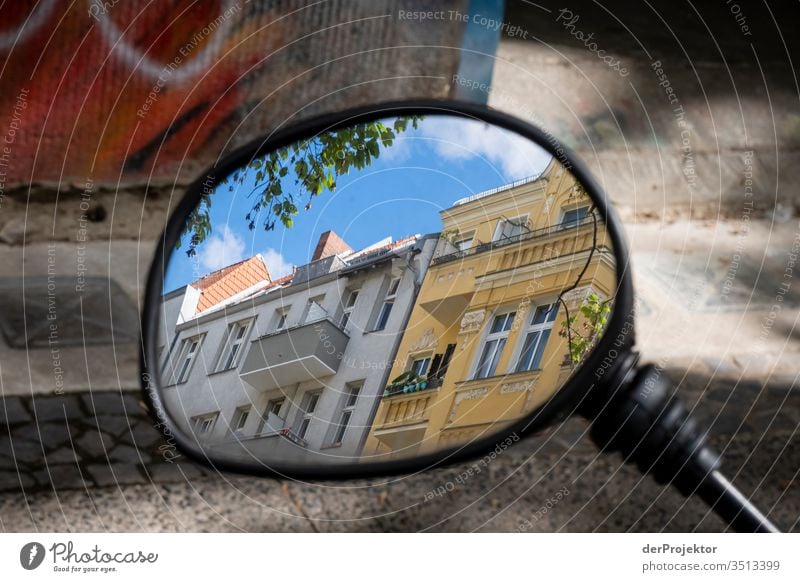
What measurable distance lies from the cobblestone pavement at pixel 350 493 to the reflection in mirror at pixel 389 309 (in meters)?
0.25

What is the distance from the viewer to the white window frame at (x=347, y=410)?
3.71 feet

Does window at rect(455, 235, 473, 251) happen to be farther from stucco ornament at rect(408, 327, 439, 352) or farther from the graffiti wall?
the graffiti wall

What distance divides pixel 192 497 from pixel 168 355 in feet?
1.31

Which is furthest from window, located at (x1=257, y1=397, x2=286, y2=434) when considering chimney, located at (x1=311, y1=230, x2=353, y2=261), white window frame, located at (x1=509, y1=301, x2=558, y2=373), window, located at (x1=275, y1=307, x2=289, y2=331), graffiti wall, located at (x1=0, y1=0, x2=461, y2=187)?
graffiti wall, located at (x1=0, y1=0, x2=461, y2=187)

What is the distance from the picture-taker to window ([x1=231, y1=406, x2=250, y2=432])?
1136 mm

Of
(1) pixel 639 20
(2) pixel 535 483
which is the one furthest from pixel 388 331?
(1) pixel 639 20

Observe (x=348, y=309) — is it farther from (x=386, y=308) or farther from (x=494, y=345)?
(x=494, y=345)

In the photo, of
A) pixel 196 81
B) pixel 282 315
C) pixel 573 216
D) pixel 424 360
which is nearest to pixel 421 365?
pixel 424 360

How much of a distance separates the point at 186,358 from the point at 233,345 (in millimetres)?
68

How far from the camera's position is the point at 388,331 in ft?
3.64

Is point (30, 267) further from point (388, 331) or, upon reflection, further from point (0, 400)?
point (388, 331)

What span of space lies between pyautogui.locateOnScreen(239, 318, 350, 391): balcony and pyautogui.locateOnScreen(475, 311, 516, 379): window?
0.21m

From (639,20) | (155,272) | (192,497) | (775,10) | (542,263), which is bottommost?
(192,497)

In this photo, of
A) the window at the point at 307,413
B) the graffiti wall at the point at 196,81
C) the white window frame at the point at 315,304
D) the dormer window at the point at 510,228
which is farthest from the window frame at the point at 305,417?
the graffiti wall at the point at 196,81
